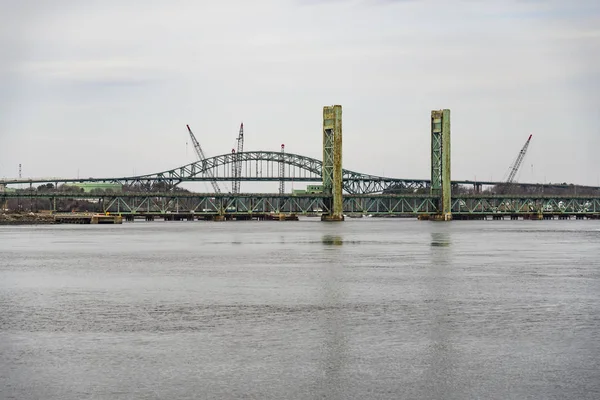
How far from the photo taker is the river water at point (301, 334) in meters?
15.7

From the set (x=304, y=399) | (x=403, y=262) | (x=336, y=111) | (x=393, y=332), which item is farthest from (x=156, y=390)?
(x=336, y=111)

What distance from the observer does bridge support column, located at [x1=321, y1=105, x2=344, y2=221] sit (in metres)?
165

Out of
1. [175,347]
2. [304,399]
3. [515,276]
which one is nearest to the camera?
[304,399]

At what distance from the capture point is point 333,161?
546 feet

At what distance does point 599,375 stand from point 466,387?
2732 millimetres

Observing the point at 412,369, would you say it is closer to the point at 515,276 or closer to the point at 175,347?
the point at 175,347

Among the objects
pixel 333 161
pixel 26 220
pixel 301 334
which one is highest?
pixel 333 161

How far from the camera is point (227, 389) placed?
15.4m

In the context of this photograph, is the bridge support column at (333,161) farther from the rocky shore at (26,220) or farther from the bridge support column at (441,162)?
the rocky shore at (26,220)

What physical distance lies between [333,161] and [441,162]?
2984 centimetres

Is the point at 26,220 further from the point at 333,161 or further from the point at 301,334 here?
the point at 301,334

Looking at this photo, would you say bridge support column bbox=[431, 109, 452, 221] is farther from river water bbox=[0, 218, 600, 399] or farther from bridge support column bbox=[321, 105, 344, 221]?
river water bbox=[0, 218, 600, 399]

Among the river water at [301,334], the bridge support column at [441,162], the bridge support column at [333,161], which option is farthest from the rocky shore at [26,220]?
the river water at [301,334]

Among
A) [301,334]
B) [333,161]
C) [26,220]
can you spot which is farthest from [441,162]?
[301,334]
